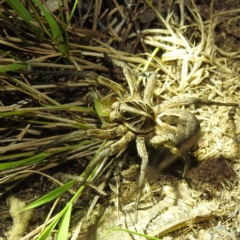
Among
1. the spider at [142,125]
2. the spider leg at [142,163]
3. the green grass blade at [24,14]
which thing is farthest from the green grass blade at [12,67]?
the spider leg at [142,163]

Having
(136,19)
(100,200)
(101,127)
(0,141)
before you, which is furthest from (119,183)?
(136,19)

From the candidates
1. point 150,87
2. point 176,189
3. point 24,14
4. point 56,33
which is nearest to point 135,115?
point 150,87

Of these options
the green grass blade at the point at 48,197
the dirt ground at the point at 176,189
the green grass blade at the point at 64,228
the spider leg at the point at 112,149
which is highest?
the green grass blade at the point at 48,197

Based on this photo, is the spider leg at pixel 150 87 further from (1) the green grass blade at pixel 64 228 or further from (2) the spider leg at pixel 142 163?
(1) the green grass blade at pixel 64 228

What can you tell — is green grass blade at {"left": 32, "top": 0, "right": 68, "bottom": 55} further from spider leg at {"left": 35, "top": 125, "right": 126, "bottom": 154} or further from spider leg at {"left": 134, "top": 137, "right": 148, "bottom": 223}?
spider leg at {"left": 134, "top": 137, "right": 148, "bottom": 223}

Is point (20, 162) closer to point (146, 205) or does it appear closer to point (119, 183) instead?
point (119, 183)

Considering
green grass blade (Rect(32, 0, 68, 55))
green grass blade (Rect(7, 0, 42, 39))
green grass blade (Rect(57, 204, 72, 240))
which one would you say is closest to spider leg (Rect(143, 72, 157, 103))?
green grass blade (Rect(32, 0, 68, 55))

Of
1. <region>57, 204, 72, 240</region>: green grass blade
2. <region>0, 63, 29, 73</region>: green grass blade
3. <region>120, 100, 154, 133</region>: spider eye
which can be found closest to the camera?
<region>57, 204, 72, 240</region>: green grass blade
